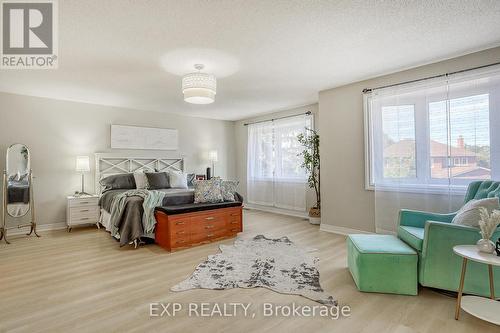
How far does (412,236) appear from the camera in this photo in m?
2.49

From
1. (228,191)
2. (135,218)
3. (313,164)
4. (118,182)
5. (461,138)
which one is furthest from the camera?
(313,164)

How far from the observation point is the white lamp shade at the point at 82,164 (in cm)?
481

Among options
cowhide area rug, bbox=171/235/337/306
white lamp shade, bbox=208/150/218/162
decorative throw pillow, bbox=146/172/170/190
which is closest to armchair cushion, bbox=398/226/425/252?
cowhide area rug, bbox=171/235/337/306

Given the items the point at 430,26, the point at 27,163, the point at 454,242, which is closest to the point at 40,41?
the point at 27,163

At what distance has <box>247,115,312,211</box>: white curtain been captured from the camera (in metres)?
5.79

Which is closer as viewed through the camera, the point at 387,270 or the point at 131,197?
the point at 387,270

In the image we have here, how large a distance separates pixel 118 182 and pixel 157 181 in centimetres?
71

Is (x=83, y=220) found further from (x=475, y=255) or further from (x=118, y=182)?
(x=475, y=255)

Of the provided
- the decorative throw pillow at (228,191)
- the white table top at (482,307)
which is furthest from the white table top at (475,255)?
the decorative throw pillow at (228,191)

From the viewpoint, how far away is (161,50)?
2920mm

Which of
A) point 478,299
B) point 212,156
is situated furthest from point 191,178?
point 478,299

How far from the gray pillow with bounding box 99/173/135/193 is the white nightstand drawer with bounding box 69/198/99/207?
0.80ft

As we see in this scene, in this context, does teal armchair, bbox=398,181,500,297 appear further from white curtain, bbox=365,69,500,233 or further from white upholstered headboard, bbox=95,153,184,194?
white upholstered headboard, bbox=95,153,184,194

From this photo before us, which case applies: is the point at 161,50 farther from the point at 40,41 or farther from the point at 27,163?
the point at 27,163
